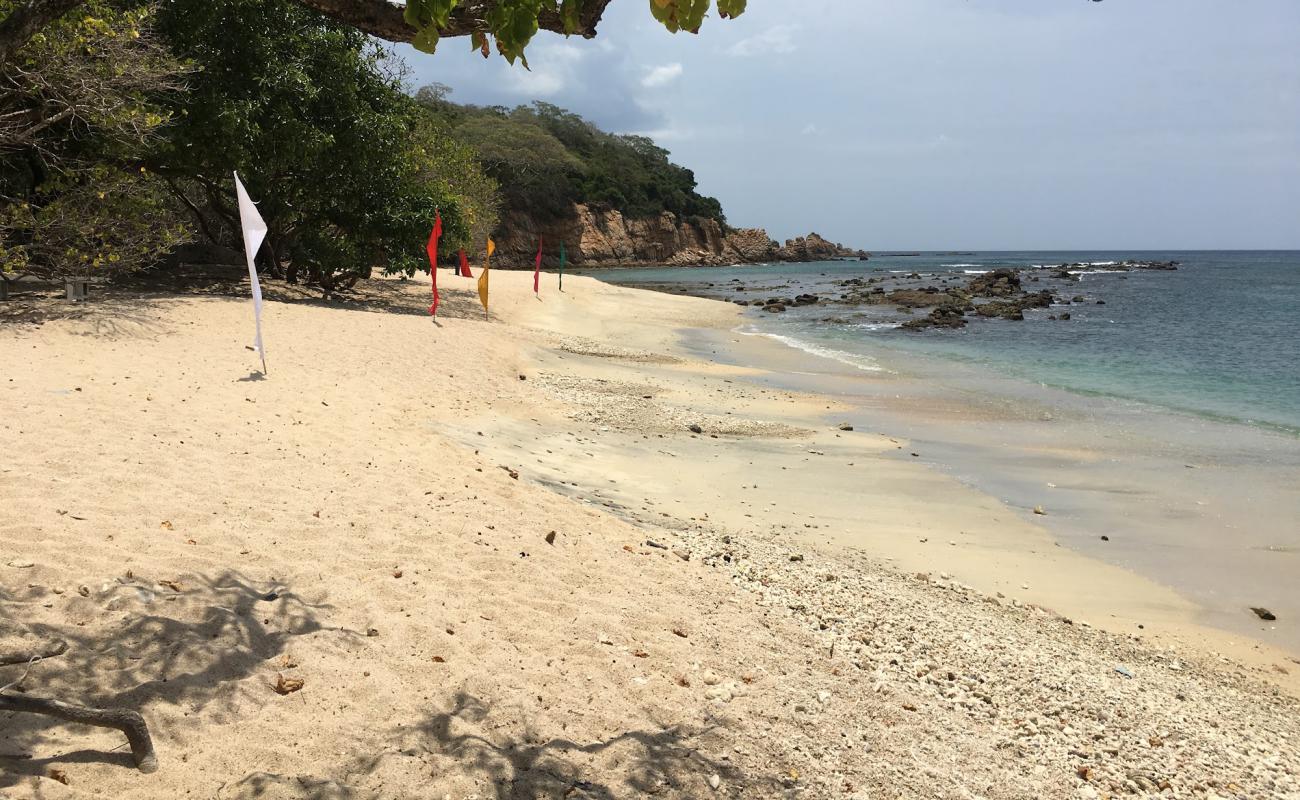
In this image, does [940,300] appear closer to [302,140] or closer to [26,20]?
[302,140]

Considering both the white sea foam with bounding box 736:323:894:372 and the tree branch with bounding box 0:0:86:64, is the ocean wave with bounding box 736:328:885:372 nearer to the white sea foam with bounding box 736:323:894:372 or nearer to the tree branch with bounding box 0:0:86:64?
the white sea foam with bounding box 736:323:894:372

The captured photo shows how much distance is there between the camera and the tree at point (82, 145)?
11.4 m

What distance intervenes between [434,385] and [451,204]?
1123 cm

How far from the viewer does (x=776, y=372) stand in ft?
62.9

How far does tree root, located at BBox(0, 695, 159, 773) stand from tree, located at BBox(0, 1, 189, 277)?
10.9 meters

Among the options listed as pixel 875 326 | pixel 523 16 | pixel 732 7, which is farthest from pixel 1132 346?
pixel 523 16

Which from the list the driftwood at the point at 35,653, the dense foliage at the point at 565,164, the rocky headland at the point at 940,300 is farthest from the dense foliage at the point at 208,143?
the dense foliage at the point at 565,164

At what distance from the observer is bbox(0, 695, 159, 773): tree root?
2859 mm

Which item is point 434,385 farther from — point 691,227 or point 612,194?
point 691,227

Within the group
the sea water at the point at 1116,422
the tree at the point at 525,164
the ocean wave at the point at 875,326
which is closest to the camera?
the sea water at the point at 1116,422

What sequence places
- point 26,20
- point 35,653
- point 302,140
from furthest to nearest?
1. point 302,140
2. point 35,653
3. point 26,20

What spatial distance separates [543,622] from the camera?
5008 mm

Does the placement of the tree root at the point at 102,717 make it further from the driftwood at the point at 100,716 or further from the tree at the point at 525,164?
the tree at the point at 525,164

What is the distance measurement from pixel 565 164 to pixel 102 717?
87230mm
